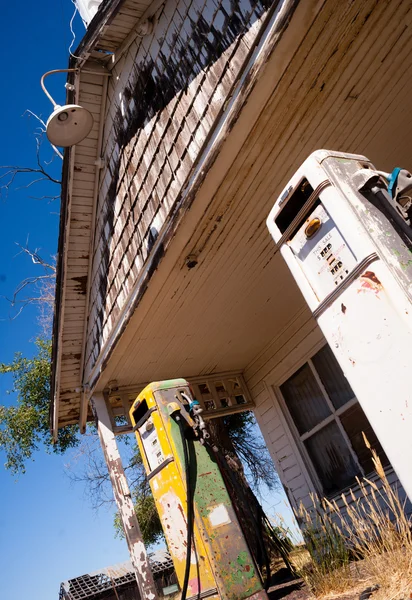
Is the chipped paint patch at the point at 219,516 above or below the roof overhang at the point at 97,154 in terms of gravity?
below

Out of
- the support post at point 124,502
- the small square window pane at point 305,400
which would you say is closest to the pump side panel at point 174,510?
the support post at point 124,502

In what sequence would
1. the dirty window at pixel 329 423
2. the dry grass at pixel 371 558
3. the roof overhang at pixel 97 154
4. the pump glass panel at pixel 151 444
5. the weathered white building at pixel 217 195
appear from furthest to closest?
the dirty window at pixel 329 423
the pump glass panel at pixel 151 444
the weathered white building at pixel 217 195
the roof overhang at pixel 97 154
the dry grass at pixel 371 558

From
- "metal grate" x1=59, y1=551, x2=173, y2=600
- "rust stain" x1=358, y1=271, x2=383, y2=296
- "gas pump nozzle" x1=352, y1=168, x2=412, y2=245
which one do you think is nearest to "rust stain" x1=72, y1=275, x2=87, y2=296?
"gas pump nozzle" x1=352, y1=168, x2=412, y2=245

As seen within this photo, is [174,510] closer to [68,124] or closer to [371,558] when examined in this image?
[371,558]

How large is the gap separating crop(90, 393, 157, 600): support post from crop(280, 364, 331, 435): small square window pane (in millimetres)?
2534

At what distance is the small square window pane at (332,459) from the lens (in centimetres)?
609

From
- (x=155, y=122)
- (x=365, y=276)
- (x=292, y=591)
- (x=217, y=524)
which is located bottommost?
(x=292, y=591)

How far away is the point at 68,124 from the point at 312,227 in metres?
3.30

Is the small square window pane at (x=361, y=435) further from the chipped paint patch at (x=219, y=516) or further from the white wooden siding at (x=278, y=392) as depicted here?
the chipped paint patch at (x=219, y=516)

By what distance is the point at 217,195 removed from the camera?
166 inches

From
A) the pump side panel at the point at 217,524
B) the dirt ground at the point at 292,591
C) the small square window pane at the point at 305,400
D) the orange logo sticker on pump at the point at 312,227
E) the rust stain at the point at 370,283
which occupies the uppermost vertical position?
the small square window pane at the point at 305,400

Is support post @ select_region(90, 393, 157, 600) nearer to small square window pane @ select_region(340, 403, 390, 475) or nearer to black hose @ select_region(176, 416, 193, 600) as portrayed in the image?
black hose @ select_region(176, 416, 193, 600)

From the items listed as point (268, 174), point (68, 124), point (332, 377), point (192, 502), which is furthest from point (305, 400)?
point (68, 124)

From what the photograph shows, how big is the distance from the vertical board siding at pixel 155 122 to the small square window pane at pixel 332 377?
108 inches
